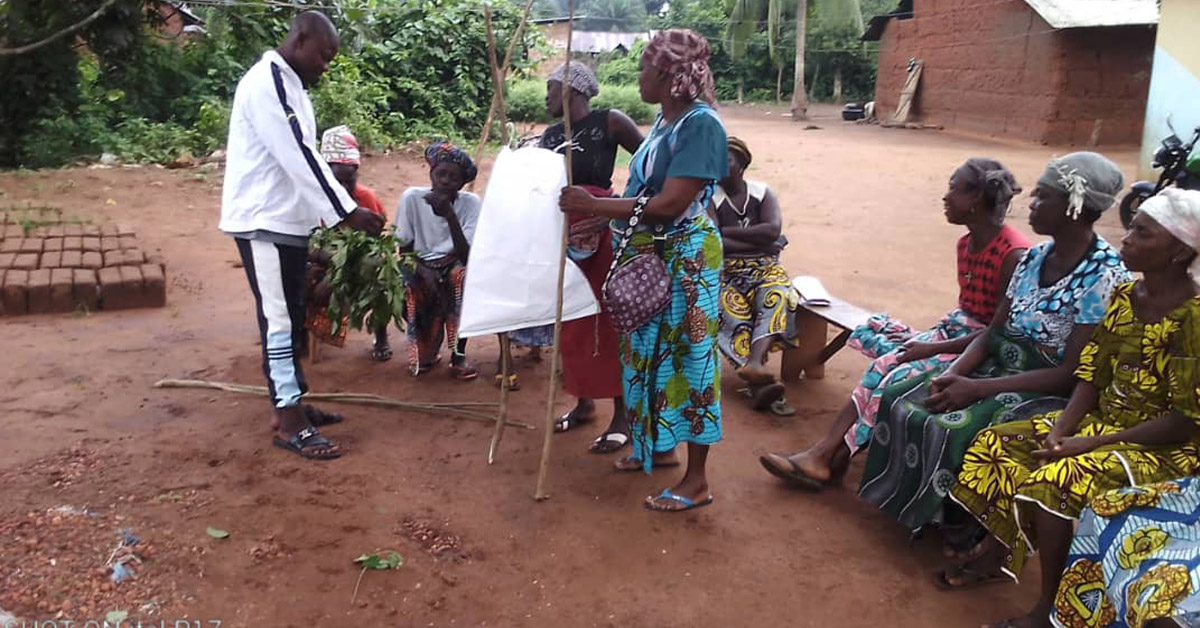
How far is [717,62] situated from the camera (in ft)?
105

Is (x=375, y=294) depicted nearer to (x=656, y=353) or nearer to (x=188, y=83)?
(x=656, y=353)

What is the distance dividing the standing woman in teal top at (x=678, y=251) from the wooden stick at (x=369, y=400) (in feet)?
3.23

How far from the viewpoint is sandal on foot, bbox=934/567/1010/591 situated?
2.79 meters

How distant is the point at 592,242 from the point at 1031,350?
1670mm

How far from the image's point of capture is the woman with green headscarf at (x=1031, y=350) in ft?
9.17

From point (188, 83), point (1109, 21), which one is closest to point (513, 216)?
point (188, 83)

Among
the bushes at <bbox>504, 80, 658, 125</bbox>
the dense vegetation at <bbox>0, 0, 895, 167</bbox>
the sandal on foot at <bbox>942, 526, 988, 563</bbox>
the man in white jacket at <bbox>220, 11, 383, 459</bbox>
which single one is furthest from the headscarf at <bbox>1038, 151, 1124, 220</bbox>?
the bushes at <bbox>504, 80, 658, 125</bbox>

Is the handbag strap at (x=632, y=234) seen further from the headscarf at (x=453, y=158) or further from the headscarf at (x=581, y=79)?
the headscarf at (x=453, y=158)

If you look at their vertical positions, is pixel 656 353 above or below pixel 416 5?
below

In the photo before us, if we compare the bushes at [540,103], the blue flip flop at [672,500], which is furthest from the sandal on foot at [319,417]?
the bushes at [540,103]

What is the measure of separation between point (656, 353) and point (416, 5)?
44.7ft

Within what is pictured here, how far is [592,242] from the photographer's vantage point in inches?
142

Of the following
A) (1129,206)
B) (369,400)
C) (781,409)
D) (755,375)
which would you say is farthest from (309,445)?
(1129,206)

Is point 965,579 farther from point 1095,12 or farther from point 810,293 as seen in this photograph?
point 1095,12
